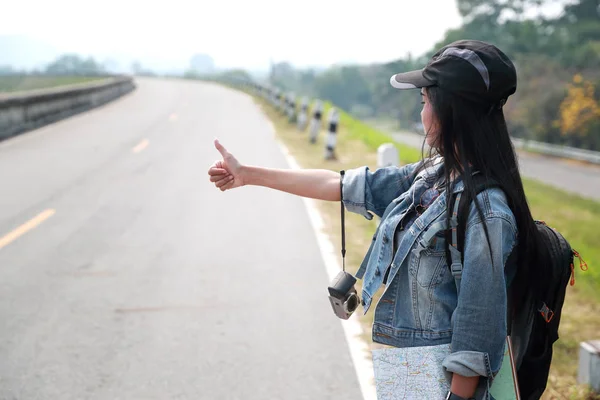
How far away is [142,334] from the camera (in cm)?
478

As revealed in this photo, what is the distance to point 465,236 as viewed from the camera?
1998 millimetres

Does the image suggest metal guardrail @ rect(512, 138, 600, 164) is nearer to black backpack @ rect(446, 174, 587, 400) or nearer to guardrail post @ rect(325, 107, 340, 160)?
guardrail post @ rect(325, 107, 340, 160)

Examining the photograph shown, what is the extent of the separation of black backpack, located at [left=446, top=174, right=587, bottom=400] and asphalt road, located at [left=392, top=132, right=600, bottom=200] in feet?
77.1

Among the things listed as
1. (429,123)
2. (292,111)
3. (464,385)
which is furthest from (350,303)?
(292,111)

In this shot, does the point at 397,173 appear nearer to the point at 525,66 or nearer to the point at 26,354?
the point at 26,354

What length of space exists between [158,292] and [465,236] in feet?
13.3

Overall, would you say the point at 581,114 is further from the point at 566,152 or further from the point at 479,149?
the point at 479,149

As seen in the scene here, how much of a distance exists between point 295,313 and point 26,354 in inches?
76.0

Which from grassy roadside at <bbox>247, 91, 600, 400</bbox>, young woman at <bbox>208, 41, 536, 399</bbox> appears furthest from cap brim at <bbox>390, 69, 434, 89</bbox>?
grassy roadside at <bbox>247, 91, 600, 400</bbox>

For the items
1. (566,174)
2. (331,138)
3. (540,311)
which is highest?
(540,311)

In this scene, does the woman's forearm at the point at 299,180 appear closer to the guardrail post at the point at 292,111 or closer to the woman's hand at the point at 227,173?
the woman's hand at the point at 227,173

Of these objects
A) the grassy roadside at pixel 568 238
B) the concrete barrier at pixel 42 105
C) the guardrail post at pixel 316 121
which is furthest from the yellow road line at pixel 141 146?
the guardrail post at pixel 316 121

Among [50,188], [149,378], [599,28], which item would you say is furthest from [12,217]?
[599,28]

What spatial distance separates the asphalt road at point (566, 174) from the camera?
1117 inches
